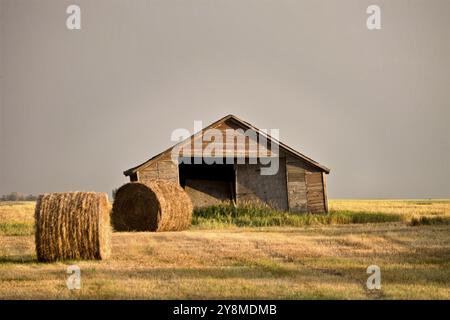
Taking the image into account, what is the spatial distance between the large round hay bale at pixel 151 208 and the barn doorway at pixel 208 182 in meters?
5.60

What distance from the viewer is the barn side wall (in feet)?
94.9

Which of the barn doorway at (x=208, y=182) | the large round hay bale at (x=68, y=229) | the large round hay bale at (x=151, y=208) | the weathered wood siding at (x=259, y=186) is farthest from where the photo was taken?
the barn doorway at (x=208, y=182)

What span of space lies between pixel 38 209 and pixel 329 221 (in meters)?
14.2

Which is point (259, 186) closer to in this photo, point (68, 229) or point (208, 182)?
point (208, 182)

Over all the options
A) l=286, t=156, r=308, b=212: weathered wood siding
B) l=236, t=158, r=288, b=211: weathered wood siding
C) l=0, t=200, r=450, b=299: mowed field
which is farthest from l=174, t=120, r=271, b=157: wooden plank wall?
l=0, t=200, r=450, b=299: mowed field

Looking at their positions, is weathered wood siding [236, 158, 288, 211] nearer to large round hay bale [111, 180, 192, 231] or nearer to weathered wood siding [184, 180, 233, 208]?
weathered wood siding [184, 180, 233, 208]

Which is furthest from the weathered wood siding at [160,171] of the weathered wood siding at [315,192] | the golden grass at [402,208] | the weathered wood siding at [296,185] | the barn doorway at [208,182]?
the golden grass at [402,208]

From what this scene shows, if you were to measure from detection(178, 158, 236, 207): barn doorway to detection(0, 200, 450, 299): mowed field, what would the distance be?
34.4 feet

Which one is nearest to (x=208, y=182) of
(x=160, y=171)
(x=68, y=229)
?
(x=160, y=171)

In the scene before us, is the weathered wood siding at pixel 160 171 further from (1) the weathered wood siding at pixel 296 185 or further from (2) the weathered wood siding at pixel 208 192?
(1) the weathered wood siding at pixel 296 185

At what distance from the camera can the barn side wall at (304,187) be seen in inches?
1139

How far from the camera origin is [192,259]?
42.7 feet

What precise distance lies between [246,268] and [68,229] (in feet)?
13.1

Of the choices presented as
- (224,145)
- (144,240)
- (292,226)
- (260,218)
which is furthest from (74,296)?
(224,145)
